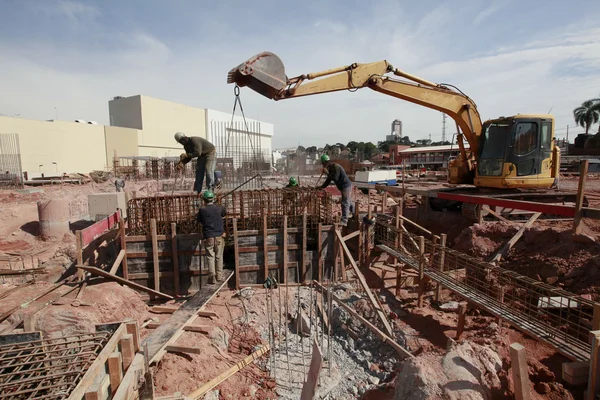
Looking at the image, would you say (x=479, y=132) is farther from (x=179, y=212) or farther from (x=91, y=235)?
(x=91, y=235)

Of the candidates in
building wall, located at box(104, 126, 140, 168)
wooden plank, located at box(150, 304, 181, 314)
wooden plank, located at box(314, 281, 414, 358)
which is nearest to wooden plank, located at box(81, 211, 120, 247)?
wooden plank, located at box(150, 304, 181, 314)

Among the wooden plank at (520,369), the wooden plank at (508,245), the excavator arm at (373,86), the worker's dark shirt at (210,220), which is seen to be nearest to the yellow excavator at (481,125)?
the excavator arm at (373,86)

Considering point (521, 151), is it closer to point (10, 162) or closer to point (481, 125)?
point (481, 125)

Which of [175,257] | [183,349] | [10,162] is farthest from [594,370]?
[10,162]

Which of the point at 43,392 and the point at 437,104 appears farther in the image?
the point at 437,104

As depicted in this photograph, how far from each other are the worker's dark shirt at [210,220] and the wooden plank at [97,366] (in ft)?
10.9

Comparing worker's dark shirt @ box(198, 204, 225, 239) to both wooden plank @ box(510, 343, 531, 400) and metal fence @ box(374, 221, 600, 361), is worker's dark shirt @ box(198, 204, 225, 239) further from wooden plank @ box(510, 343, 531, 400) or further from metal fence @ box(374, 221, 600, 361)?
wooden plank @ box(510, 343, 531, 400)

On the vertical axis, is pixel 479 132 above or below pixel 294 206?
above

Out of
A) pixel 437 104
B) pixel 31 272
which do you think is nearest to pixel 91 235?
pixel 31 272

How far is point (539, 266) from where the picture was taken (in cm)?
768

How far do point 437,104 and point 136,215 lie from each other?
8.70 metres

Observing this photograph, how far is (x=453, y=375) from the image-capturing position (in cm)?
356

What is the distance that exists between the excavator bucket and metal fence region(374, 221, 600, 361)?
15.1 ft

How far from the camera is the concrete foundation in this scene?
11352 mm
